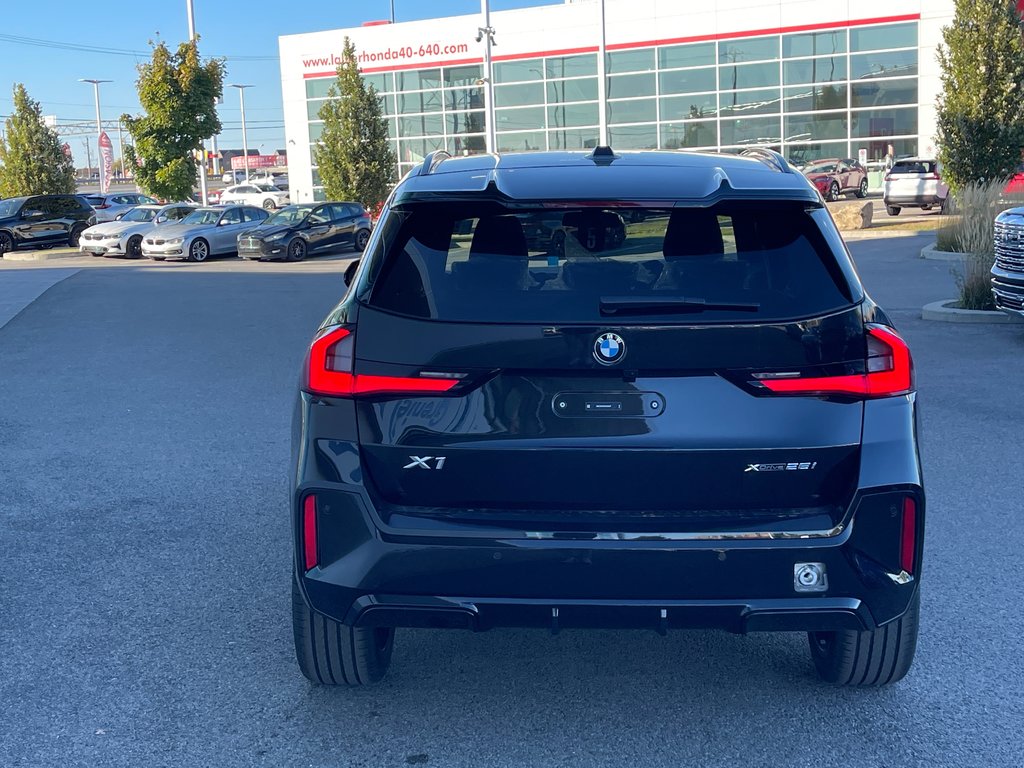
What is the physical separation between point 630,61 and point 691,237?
4633 cm

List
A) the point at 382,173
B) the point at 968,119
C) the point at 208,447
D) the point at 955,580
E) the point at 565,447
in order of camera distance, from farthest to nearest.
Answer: the point at 382,173
the point at 968,119
the point at 208,447
the point at 955,580
the point at 565,447

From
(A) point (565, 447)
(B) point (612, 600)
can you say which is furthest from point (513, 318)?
(B) point (612, 600)

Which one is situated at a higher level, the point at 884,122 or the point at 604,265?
the point at 884,122

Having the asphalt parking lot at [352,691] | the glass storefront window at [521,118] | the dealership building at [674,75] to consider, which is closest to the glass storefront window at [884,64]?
the dealership building at [674,75]

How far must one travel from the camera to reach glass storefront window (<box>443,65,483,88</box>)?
50000 mm

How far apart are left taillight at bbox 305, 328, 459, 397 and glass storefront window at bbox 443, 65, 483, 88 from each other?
158ft

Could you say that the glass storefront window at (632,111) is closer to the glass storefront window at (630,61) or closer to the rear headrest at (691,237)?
the glass storefront window at (630,61)

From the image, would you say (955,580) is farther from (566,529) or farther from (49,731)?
(49,731)

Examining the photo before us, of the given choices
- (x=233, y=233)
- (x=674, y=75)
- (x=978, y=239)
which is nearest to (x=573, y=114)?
(x=674, y=75)

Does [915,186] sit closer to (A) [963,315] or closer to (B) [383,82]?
(A) [963,315]

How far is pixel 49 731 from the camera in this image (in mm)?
3844

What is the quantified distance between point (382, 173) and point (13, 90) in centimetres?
1588

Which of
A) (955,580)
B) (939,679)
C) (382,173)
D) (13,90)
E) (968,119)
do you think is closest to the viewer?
(939,679)

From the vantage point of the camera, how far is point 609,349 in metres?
3.32
